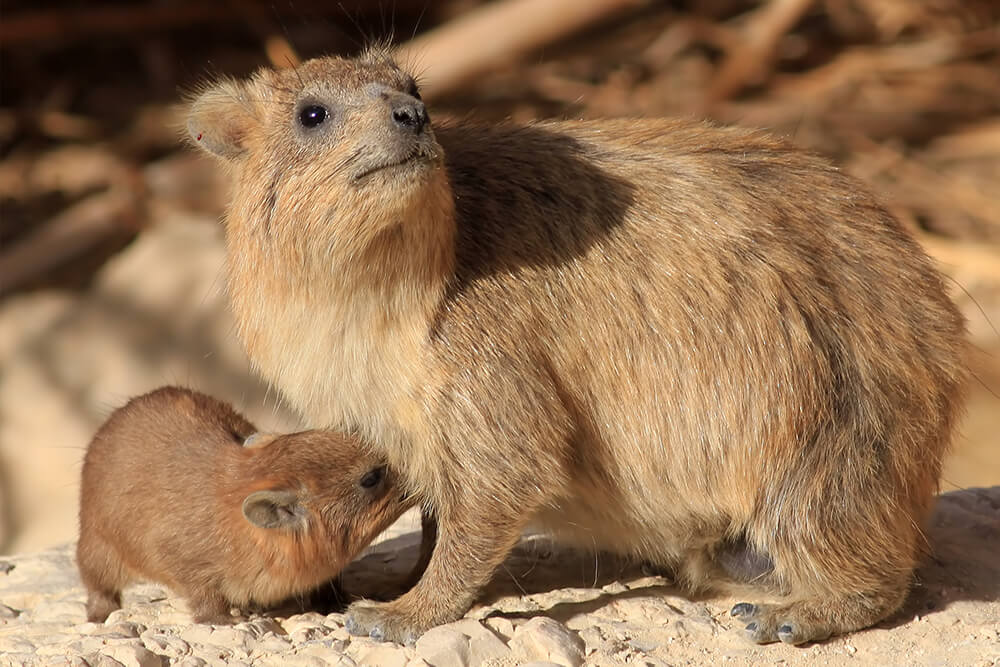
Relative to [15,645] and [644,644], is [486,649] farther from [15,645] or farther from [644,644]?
[15,645]

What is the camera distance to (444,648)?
433 centimetres

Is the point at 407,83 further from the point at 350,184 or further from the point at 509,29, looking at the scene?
the point at 509,29

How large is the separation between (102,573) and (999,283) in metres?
7.96

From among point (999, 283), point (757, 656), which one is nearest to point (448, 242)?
point (757, 656)

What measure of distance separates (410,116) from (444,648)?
69.6 inches

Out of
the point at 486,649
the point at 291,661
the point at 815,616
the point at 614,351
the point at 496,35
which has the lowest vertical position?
the point at 815,616

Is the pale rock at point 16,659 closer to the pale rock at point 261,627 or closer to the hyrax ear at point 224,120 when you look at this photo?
the pale rock at point 261,627

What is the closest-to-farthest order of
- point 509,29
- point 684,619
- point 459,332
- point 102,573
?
1. point 459,332
2. point 684,619
3. point 102,573
4. point 509,29

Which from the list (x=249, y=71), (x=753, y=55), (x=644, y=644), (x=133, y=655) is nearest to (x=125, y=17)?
(x=249, y=71)

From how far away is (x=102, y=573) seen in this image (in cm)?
508

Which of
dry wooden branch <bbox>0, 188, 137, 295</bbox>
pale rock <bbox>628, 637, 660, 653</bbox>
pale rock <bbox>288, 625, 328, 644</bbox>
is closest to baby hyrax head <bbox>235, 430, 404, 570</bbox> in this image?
pale rock <bbox>288, 625, 328, 644</bbox>

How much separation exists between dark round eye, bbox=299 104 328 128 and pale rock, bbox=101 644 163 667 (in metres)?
1.86

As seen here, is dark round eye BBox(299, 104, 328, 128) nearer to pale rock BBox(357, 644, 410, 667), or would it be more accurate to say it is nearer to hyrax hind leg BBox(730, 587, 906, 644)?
pale rock BBox(357, 644, 410, 667)

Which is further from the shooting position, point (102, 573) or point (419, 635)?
point (102, 573)
